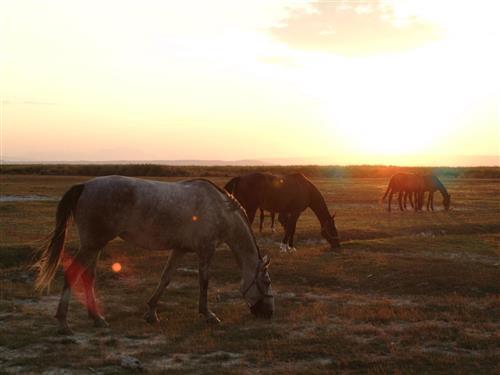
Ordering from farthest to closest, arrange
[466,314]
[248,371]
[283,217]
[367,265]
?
[283,217] → [367,265] → [466,314] → [248,371]

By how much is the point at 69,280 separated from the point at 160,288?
1.68 m

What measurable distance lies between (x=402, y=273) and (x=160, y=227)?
7426mm

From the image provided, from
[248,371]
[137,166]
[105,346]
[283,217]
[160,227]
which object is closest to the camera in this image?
[248,371]

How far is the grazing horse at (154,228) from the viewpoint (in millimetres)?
9023

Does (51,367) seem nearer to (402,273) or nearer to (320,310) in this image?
(320,310)

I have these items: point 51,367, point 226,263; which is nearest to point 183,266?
point 226,263

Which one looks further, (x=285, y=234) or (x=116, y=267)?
(x=285, y=234)

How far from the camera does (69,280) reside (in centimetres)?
891

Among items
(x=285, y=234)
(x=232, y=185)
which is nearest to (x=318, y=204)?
(x=285, y=234)

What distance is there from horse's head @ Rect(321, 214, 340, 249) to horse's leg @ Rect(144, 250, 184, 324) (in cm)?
929

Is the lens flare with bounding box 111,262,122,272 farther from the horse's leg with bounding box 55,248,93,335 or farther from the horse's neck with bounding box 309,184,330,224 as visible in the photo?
the horse's neck with bounding box 309,184,330,224

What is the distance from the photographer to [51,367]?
7.16m

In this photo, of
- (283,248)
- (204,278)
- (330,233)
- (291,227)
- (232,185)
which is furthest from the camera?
(330,233)

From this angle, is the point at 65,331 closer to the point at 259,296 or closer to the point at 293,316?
the point at 259,296
